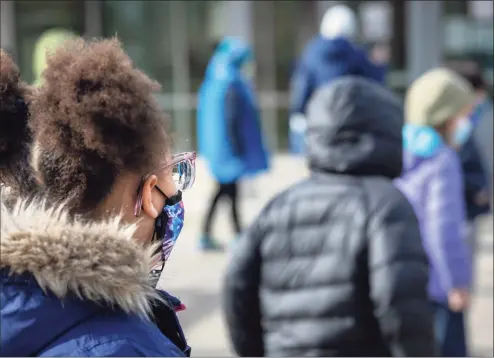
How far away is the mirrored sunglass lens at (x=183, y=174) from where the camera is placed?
71.2 inches

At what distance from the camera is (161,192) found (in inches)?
67.3

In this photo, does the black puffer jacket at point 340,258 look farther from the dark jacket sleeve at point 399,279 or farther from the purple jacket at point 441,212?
the purple jacket at point 441,212

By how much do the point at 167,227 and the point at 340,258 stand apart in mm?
1142

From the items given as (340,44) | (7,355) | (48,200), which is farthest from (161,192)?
(340,44)

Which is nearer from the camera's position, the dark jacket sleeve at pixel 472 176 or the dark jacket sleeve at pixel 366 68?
the dark jacket sleeve at pixel 472 176

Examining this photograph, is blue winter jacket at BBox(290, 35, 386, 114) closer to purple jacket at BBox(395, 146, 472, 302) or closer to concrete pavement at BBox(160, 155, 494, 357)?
concrete pavement at BBox(160, 155, 494, 357)

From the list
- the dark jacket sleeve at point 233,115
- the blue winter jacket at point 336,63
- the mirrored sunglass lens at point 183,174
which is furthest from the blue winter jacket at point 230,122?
the mirrored sunglass lens at point 183,174

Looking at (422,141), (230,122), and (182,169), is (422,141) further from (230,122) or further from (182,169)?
(230,122)

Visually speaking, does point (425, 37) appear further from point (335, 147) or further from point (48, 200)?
point (48, 200)

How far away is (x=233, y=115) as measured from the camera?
7875 mm

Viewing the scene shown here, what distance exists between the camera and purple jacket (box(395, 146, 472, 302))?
4.02m

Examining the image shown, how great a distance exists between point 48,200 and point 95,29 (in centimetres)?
1157

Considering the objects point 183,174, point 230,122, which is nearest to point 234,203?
point 230,122

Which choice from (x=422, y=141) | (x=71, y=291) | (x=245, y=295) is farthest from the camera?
(x=422, y=141)
